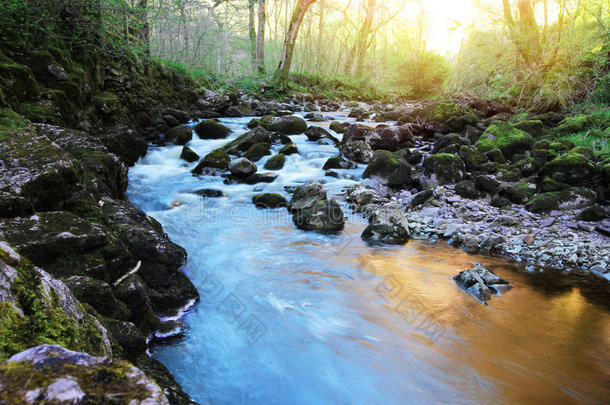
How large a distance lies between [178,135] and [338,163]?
4.80m

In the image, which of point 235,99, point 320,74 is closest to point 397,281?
point 235,99

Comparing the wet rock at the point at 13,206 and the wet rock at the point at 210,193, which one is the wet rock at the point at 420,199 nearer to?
the wet rock at the point at 210,193

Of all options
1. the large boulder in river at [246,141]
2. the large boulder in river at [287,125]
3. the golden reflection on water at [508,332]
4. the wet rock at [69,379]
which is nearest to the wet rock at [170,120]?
the large boulder in river at [246,141]

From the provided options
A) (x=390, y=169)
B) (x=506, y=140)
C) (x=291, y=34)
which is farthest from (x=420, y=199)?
(x=291, y=34)

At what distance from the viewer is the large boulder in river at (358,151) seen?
9961mm

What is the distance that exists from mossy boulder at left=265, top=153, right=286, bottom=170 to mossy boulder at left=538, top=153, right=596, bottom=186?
226 inches

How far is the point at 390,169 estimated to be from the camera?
26.3 feet

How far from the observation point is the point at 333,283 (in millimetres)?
4562

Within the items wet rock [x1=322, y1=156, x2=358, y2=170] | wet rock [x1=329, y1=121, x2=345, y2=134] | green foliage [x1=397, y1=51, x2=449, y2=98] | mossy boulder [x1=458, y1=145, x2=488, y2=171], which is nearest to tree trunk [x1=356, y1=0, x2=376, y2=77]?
green foliage [x1=397, y1=51, x2=449, y2=98]

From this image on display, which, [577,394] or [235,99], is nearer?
[577,394]

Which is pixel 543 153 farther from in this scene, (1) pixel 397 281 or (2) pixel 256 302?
(2) pixel 256 302

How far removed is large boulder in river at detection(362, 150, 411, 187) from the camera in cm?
795

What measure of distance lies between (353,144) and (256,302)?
6.90 metres

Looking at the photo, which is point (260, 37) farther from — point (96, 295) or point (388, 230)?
point (96, 295)
